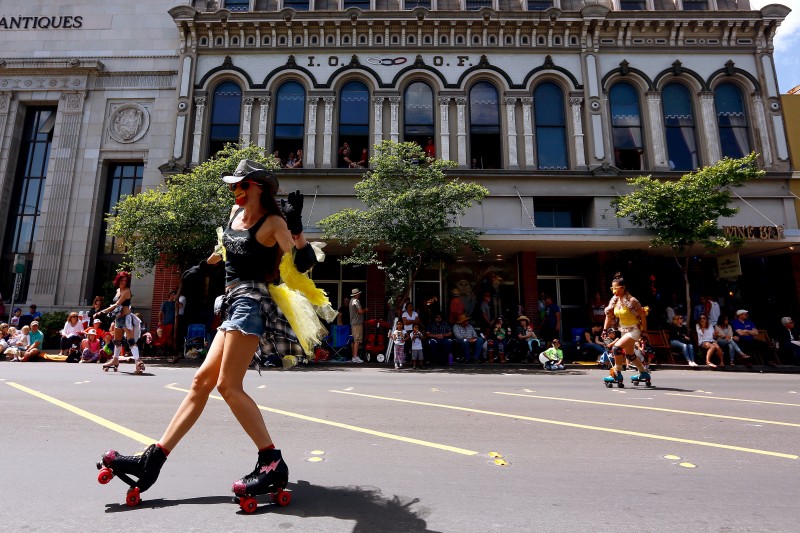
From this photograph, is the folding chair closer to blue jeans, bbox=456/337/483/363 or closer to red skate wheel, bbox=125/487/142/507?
blue jeans, bbox=456/337/483/363

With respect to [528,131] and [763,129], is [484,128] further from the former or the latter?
[763,129]

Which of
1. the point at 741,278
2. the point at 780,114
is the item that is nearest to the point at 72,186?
the point at 741,278

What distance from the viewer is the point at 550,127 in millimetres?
18844

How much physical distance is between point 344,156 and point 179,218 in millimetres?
7206

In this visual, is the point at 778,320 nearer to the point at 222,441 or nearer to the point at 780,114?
the point at 780,114

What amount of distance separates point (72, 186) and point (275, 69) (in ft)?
31.2

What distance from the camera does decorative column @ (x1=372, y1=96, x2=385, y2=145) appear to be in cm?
1852

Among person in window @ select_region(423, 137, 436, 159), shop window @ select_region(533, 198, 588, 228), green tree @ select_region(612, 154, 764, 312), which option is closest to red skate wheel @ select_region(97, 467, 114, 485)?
green tree @ select_region(612, 154, 764, 312)

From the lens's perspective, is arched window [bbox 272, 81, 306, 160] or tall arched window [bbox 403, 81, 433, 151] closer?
tall arched window [bbox 403, 81, 433, 151]

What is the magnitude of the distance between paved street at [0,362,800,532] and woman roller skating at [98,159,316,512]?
21cm

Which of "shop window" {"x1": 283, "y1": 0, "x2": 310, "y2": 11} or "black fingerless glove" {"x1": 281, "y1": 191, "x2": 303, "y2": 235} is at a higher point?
"shop window" {"x1": 283, "y1": 0, "x2": 310, "y2": 11}

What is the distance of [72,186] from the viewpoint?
18797 millimetres

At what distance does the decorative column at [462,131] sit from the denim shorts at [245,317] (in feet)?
52.8

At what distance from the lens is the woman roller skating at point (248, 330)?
2719mm
